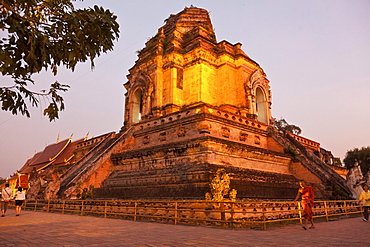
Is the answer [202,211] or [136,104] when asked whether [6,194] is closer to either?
[202,211]

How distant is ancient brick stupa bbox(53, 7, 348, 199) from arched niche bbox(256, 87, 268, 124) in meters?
0.08

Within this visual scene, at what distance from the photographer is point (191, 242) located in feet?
19.1

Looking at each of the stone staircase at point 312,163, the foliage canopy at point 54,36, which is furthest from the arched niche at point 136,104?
the foliage canopy at point 54,36

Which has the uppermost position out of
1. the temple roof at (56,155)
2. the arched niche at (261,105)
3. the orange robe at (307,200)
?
the arched niche at (261,105)

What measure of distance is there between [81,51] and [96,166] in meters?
12.7

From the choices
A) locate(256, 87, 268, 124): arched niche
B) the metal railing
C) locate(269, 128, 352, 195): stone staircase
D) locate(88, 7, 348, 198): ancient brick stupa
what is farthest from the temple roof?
locate(269, 128, 352, 195): stone staircase

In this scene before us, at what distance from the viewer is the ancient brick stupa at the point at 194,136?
1258cm

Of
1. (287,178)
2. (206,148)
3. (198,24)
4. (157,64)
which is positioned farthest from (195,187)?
(198,24)

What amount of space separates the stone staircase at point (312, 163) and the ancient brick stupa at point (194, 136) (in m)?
0.05

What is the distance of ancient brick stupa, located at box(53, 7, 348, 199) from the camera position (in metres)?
12.6

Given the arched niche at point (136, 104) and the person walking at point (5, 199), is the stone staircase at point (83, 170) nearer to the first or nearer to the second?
the person walking at point (5, 199)

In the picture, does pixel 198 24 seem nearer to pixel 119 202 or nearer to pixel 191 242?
pixel 119 202

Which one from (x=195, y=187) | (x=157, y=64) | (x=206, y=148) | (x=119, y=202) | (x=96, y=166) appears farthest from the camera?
(x=157, y=64)

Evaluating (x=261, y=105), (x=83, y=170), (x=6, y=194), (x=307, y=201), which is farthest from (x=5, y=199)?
(x=261, y=105)
